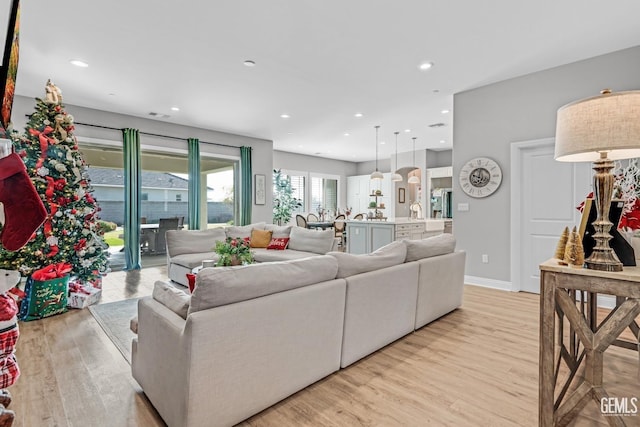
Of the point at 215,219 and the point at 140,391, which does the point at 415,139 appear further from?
the point at 140,391

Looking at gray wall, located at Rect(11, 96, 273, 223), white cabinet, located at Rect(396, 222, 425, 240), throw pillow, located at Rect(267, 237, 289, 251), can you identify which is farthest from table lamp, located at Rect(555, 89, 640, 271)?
gray wall, located at Rect(11, 96, 273, 223)

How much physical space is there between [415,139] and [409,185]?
9.06 feet

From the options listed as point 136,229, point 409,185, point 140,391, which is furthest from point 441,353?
point 409,185

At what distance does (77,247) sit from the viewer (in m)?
3.82

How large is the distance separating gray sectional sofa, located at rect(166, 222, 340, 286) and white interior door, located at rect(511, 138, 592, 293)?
102 inches

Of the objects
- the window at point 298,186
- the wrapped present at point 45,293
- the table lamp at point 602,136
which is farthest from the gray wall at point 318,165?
the table lamp at point 602,136

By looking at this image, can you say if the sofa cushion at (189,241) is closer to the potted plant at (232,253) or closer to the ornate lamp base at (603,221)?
the potted plant at (232,253)

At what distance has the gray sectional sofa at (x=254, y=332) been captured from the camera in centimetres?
150

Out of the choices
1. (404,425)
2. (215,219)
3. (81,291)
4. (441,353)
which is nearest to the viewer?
(404,425)

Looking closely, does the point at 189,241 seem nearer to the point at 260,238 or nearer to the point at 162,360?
the point at 260,238

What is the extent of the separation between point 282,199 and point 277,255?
16.3 feet

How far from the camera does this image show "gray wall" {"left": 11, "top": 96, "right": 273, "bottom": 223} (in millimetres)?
4918

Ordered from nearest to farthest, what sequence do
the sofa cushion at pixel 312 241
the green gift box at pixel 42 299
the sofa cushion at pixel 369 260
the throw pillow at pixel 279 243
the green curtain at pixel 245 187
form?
1. the sofa cushion at pixel 369 260
2. the green gift box at pixel 42 299
3. the sofa cushion at pixel 312 241
4. the throw pillow at pixel 279 243
5. the green curtain at pixel 245 187

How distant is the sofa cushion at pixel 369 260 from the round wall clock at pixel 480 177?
94.7 inches
